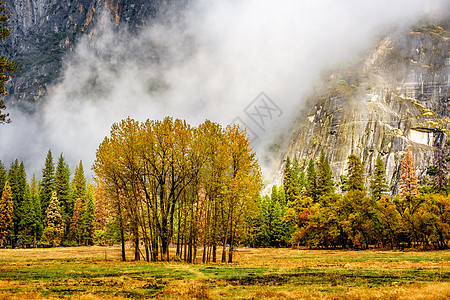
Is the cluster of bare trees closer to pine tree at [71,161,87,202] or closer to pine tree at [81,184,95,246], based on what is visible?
pine tree at [81,184,95,246]

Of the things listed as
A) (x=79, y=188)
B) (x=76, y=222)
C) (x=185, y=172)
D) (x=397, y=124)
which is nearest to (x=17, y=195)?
(x=76, y=222)

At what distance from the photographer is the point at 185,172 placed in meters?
41.1

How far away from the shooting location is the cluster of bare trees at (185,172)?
39.9m

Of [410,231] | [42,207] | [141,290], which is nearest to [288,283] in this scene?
[141,290]

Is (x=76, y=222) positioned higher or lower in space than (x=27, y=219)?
lower

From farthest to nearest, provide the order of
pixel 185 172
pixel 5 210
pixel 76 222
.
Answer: pixel 76 222, pixel 5 210, pixel 185 172

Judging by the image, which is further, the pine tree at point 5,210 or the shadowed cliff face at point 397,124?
the shadowed cliff face at point 397,124

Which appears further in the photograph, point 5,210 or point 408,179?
point 408,179

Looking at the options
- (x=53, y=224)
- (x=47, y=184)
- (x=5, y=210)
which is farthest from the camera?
(x=47, y=184)

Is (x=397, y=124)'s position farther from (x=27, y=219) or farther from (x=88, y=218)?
(x=27, y=219)

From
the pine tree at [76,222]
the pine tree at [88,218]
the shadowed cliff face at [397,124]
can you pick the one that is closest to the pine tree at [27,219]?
the pine tree at [76,222]

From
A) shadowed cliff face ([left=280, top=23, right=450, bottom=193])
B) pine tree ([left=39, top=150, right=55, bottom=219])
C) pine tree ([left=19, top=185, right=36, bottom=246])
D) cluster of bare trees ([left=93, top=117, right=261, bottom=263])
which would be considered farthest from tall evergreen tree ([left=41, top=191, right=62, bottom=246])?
shadowed cliff face ([left=280, top=23, right=450, bottom=193])

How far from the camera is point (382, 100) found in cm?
19250

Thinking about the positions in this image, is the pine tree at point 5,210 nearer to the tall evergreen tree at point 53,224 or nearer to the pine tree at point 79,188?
the tall evergreen tree at point 53,224
